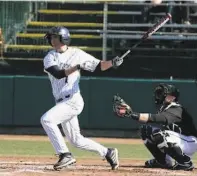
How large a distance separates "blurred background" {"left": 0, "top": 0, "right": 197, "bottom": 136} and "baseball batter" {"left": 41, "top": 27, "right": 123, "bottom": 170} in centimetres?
537

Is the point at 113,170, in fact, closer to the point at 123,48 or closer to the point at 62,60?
the point at 62,60

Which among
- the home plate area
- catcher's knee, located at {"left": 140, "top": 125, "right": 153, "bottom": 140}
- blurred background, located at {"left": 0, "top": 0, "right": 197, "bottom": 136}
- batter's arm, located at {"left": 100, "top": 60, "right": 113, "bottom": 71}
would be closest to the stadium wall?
blurred background, located at {"left": 0, "top": 0, "right": 197, "bottom": 136}

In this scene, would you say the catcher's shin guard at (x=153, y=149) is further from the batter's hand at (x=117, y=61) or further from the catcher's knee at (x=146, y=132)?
the batter's hand at (x=117, y=61)

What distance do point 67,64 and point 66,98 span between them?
0.41 metres

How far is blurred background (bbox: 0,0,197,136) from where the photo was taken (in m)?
12.8

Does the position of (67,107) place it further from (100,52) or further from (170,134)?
(100,52)

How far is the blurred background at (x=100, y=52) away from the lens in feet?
42.1

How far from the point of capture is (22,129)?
1304 centimetres

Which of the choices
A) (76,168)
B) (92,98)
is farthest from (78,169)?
(92,98)

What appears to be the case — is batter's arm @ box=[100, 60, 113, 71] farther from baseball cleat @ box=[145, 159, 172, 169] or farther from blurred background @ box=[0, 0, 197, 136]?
blurred background @ box=[0, 0, 197, 136]

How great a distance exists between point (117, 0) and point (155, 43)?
1762 mm

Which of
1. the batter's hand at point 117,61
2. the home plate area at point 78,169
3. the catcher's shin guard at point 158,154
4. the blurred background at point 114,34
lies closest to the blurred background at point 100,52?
the blurred background at point 114,34

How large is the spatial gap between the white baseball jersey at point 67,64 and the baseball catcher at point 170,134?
51cm

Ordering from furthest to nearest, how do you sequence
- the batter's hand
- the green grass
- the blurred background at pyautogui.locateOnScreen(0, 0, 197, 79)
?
the blurred background at pyautogui.locateOnScreen(0, 0, 197, 79)
the green grass
the batter's hand
